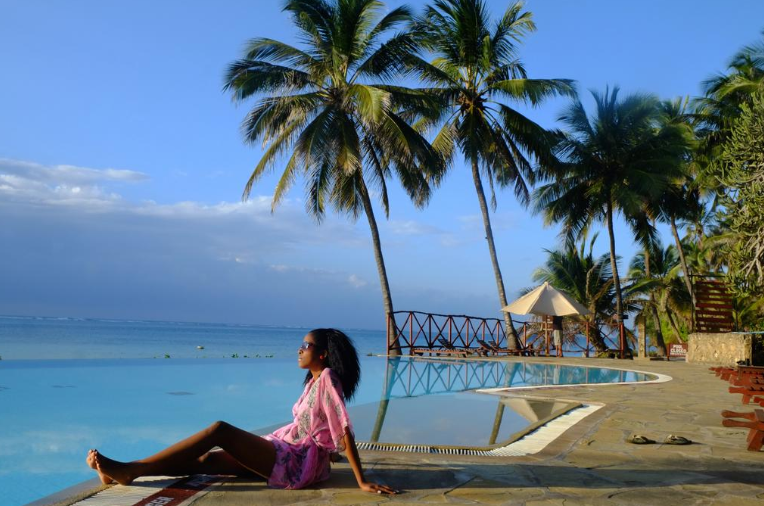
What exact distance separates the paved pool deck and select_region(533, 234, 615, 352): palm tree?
68.5 ft

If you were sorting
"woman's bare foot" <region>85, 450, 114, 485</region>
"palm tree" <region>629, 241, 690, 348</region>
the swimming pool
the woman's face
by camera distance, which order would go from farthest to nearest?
"palm tree" <region>629, 241, 690, 348</region>
the swimming pool
the woman's face
"woman's bare foot" <region>85, 450, 114, 485</region>

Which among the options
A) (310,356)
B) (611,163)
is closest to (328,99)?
(611,163)

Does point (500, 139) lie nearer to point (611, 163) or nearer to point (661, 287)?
point (611, 163)

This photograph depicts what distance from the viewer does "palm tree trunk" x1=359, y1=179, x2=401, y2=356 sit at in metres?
18.6

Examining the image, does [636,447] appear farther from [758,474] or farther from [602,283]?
[602,283]

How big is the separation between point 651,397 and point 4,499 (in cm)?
751

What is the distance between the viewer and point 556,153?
23156 millimetres

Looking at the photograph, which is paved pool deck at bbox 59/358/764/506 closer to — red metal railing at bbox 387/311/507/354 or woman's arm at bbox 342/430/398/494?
woman's arm at bbox 342/430/398/494

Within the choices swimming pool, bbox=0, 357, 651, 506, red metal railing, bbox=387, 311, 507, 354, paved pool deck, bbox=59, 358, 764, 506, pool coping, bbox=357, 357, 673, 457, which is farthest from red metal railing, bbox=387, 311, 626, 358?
paved pool deck, bbox=59, 358, 764, 506

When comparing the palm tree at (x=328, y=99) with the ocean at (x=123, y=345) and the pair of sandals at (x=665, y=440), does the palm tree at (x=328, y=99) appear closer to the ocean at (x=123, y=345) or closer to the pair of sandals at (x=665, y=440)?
the ocean at (x=123, y=345)

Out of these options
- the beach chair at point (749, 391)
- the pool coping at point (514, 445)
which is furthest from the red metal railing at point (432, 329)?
the pool coping at point (514, 445)

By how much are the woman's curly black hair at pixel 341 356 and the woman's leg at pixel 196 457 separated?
1.76 ft

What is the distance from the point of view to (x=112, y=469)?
3467 millimetres

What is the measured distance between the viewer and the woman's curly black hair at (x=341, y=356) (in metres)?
3.79
